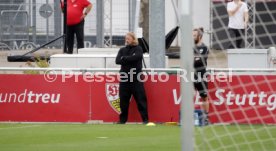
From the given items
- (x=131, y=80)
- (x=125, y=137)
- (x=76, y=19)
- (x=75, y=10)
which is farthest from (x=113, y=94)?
(x=75, y=10)

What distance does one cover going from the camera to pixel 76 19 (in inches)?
934

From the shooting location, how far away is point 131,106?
65.2 feet

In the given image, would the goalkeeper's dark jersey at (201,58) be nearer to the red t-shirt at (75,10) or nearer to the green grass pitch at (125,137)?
the green grass pitch at (125,137)

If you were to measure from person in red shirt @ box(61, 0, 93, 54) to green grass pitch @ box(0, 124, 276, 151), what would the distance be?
4954mm

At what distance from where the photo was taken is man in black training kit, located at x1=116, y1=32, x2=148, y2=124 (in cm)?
1925

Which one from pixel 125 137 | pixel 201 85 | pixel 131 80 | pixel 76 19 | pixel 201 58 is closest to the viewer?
pixel 201 58

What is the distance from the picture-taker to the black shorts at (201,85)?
18.1 meters

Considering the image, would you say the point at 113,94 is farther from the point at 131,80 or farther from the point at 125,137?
the point at 125,137

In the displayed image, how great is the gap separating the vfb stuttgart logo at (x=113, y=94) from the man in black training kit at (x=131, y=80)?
0.40 m

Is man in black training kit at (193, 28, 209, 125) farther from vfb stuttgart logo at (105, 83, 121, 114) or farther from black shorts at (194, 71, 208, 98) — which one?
vfb stuttgart logo at (105, 83, 121, 114)

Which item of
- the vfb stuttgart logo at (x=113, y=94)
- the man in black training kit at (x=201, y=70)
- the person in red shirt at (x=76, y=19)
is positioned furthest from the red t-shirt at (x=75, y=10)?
the man in black training kit at (x=201, y=70)

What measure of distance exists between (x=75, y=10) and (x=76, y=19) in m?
0.24

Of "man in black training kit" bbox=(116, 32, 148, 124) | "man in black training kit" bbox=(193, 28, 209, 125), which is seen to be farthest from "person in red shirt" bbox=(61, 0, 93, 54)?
"man in black training kit" bbox=(193, 28, 209, 125)

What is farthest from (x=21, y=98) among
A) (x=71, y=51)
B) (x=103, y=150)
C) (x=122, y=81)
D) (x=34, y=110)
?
(x=103, y=150)
